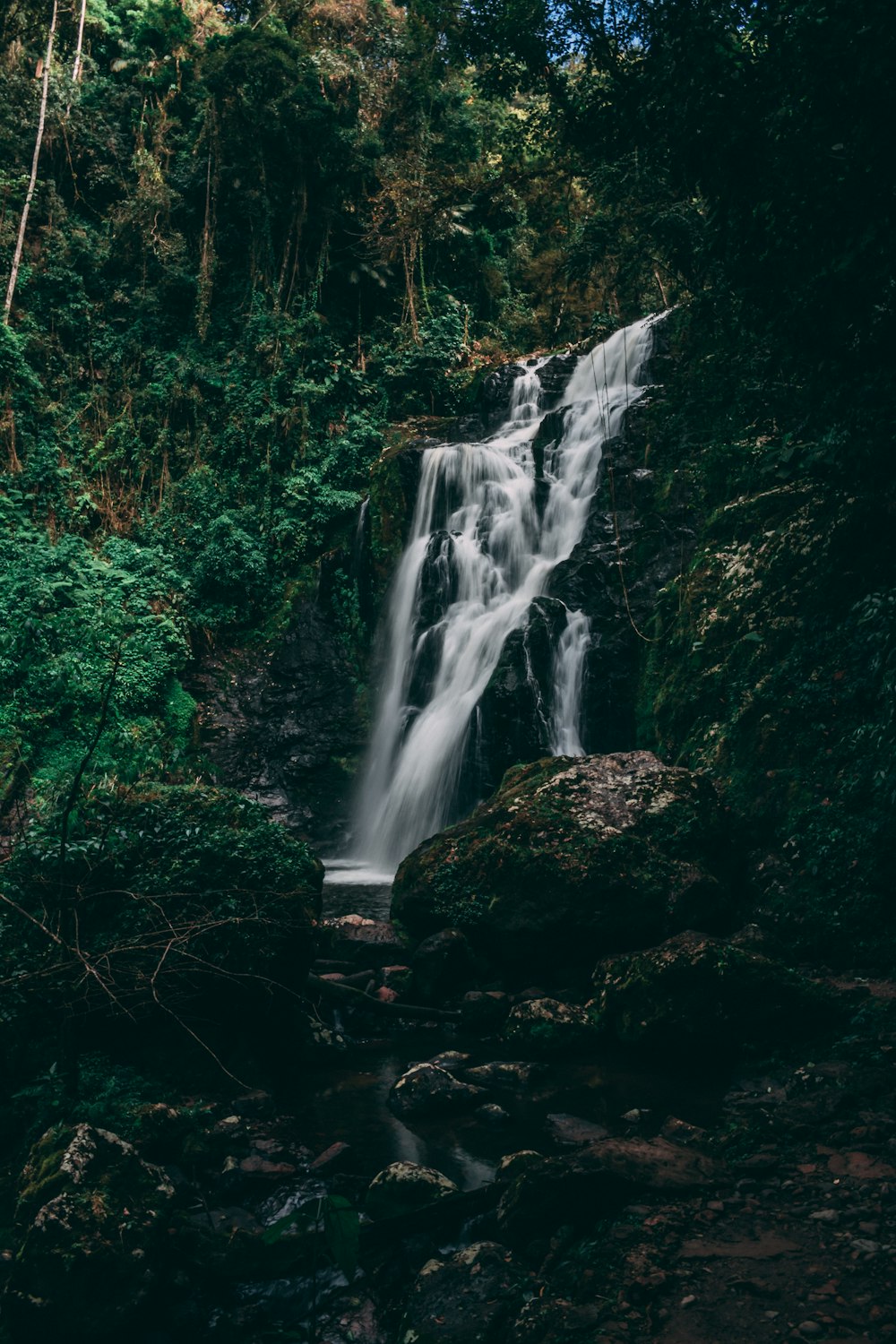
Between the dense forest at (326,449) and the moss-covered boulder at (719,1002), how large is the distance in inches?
6.3

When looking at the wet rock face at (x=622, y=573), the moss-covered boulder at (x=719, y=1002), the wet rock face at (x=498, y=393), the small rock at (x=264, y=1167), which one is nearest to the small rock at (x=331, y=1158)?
the small rock at (x=264, y=1167)

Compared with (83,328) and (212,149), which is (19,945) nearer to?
(83,328)

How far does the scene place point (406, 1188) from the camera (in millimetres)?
4109

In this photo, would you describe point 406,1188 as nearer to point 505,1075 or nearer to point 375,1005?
point 505,1075

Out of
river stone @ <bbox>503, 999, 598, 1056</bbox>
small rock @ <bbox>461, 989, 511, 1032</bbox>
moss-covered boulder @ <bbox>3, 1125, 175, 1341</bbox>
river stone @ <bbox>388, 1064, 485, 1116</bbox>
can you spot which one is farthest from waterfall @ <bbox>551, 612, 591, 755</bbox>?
moss-covered boulder @ <bbox>3, 1125, 175, 1341</bbox>

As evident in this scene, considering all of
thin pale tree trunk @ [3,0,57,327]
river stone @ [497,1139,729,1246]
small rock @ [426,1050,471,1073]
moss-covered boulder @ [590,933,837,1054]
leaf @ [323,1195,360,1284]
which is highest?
thin pale tree trunk @ [3,0,57,327]

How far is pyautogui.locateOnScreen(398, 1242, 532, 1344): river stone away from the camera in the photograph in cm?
317

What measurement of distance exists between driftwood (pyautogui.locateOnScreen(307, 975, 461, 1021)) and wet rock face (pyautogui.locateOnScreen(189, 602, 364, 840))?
23.2 ft

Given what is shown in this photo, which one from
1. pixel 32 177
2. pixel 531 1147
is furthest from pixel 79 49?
pixel 531 1147

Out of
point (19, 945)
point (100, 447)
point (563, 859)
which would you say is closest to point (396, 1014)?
point (563, 859)

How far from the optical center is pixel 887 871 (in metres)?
6.38

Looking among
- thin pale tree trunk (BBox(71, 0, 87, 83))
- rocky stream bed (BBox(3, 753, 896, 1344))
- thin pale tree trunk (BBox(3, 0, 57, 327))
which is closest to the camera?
rocky stream bed (BBox(3, 753, 896, 1344))

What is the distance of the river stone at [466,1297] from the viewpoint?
3.17m

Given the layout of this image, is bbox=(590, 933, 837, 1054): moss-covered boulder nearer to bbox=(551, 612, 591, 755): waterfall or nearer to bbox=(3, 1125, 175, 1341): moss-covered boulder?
bbox=(3, 1125, 175, 1341): moss-covered boulder
